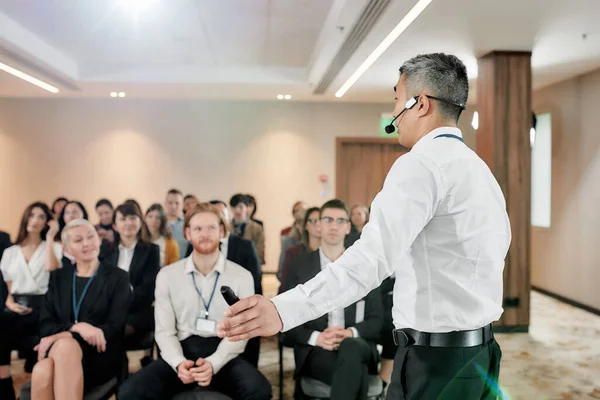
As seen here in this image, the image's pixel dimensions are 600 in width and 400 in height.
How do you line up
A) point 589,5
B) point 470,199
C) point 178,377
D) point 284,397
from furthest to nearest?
point 589,5
point 284,397
point 178,377
point 470,199

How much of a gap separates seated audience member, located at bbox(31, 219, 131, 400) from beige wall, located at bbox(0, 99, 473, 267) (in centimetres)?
583

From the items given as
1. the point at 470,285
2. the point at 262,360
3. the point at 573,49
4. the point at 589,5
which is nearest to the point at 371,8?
the point at 589,5

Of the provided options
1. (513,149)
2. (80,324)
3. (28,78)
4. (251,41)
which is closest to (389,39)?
(513,149)

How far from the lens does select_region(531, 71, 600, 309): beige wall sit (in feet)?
20.5

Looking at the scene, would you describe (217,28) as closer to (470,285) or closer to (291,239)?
(291,239)

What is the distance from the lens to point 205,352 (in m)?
2.86

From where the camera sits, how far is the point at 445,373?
138 cm

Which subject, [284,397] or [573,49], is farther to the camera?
[573,49]

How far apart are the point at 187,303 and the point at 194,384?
410mm

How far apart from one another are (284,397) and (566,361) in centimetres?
244

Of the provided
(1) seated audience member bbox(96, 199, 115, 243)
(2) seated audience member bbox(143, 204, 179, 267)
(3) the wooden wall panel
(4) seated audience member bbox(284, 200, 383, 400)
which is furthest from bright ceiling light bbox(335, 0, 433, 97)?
(1) seated audience member bbox(96, 199, 115, 243)

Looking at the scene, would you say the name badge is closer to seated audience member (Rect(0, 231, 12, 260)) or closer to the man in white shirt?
the man in white shirt

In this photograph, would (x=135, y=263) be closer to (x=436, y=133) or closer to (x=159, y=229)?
(x=159, y=229)

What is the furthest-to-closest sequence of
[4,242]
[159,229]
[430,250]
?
[159,229] < [4,242] < [430,250]
